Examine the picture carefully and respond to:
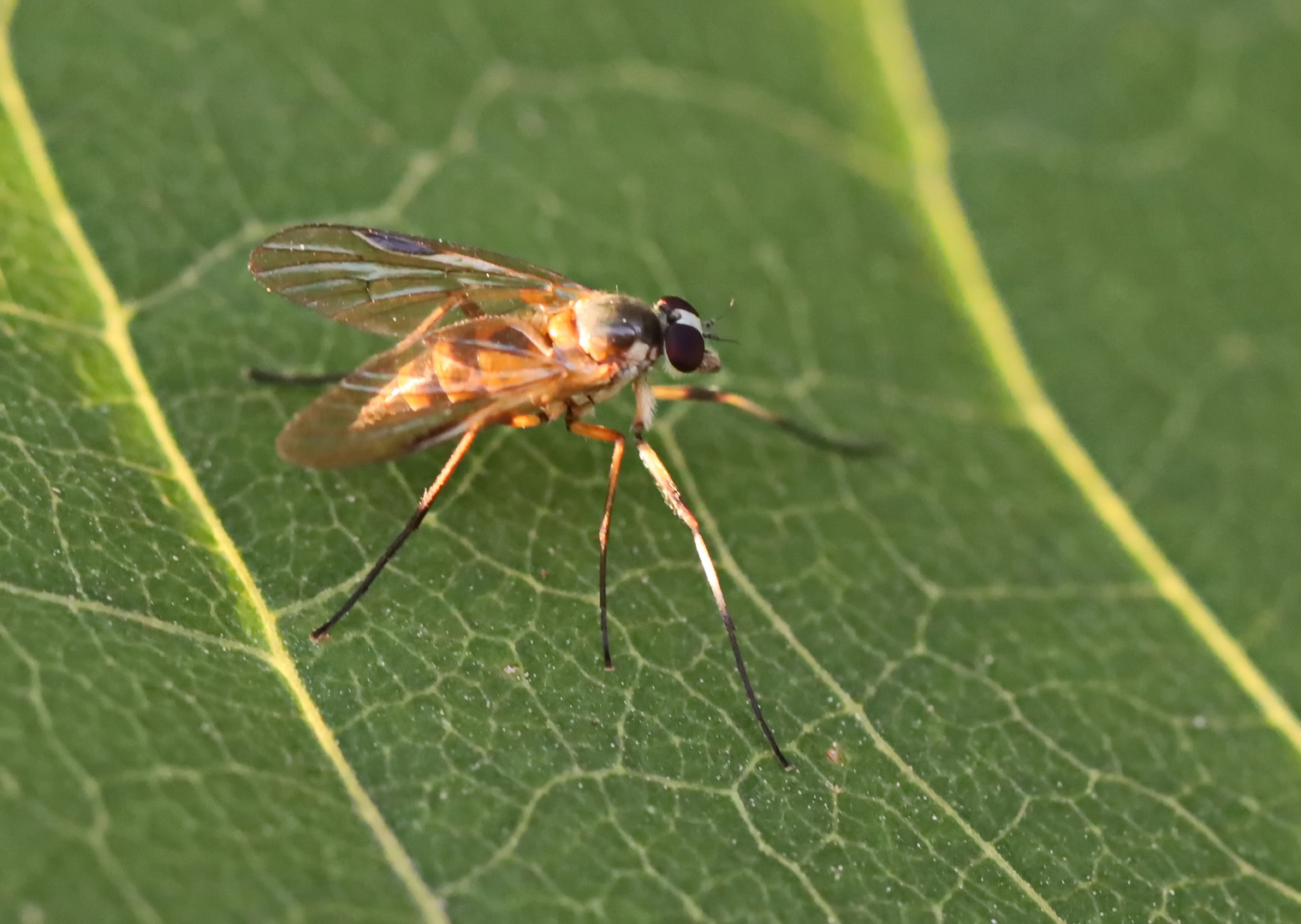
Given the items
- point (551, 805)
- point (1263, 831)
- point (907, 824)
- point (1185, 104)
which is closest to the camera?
point (551, 805)

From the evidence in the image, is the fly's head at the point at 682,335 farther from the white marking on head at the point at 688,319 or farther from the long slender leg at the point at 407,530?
the long slender leg at the point at 407,530

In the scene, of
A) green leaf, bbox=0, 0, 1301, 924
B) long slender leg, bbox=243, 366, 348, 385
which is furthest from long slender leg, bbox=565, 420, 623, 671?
long slender leg, bbox=243, 366, 348, 385

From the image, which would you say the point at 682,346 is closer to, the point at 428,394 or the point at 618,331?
the point at 618,331

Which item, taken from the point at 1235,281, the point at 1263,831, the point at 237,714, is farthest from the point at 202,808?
the point at 1235,281

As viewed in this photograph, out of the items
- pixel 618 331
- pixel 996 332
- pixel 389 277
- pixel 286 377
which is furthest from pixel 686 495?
pixel 996 332

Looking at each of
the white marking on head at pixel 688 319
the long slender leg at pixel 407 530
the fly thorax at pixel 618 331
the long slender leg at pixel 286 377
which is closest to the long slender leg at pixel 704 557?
the fly thorax at pixel 618 331

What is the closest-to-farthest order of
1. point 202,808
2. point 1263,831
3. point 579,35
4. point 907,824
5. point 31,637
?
1. point 202,808
2. point 31,637
3. point 907,824
4. point 1263,831
5. point 579,35

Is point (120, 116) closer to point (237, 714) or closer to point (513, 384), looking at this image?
point (513, 384)
